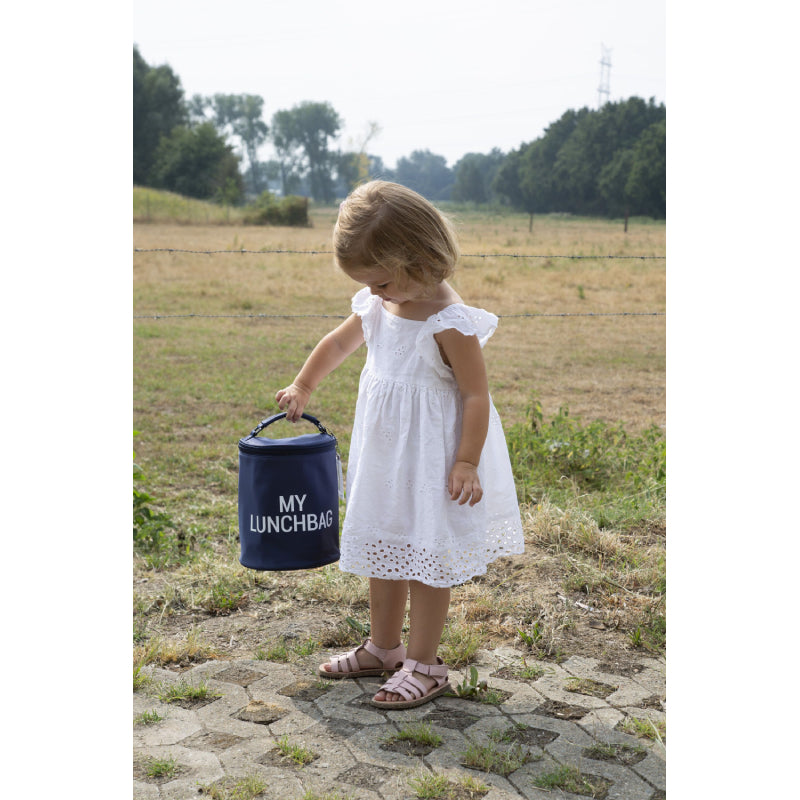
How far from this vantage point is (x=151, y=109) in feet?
136

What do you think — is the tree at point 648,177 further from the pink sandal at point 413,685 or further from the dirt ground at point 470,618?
the pink sandal at point 413,685

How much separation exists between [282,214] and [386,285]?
2356cm

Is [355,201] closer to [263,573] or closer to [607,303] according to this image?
[263,573]

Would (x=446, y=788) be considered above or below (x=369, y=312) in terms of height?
below

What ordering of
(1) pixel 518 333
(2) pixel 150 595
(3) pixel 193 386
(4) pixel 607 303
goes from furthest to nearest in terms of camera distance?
(4) pixel 607 303 → (1) pixel 518 333 → (3) pixel 193 386 → (2) pixel 150 595

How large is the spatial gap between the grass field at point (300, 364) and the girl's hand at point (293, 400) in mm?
659

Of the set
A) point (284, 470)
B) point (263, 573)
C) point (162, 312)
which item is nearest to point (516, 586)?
point (263, 573)

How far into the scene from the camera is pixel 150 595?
3.05 m

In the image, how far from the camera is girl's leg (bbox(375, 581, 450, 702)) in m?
2.33

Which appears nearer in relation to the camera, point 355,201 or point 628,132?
point 355,201

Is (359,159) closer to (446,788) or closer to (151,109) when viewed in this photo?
(151,109)

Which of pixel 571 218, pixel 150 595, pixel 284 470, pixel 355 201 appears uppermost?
pixel 571 218

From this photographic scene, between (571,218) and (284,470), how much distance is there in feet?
76.1

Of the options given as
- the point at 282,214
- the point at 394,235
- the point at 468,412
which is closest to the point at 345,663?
the point at 468,412
